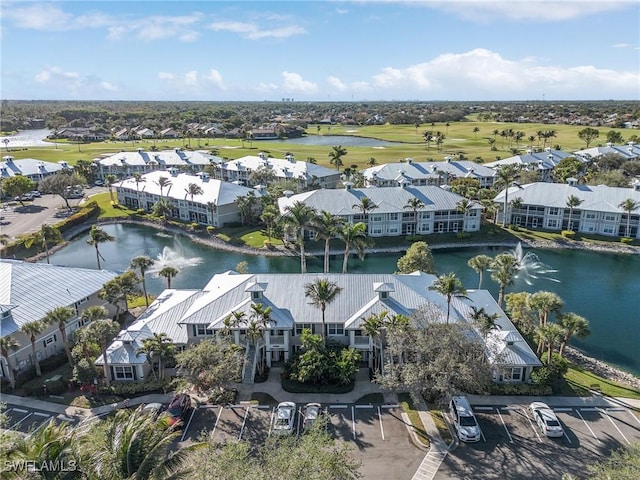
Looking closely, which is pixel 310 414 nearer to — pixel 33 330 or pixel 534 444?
pixel 534 444

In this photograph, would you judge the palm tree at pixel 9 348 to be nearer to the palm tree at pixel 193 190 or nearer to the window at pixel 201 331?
the window at pixel 201 331

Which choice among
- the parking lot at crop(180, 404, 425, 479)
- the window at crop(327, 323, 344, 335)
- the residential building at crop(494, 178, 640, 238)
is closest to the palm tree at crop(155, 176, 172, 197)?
the window at crop(327, 323, 344, 335)

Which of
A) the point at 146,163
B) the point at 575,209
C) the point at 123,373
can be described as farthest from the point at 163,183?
the point at 575,209

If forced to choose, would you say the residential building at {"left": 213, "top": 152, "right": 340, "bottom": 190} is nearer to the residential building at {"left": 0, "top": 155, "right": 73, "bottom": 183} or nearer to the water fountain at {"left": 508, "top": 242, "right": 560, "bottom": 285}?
the residential building at {"left": 0, "top": 155, "right": 73, "bottom": 183}

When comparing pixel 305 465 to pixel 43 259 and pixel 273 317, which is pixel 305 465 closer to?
pixel 273 317

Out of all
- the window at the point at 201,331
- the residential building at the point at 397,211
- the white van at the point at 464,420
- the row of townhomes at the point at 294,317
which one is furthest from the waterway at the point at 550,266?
the window at the point at 201,331

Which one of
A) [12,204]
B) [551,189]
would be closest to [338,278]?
[551,189]
